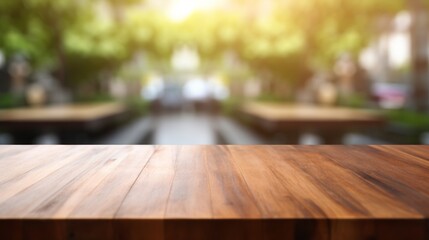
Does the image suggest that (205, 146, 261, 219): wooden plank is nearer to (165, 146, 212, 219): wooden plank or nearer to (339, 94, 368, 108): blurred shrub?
(165, 146, 212, 219): wooden plank

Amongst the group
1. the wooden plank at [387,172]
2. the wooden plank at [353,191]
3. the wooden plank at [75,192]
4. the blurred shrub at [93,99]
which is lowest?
the blurred shrub at [93,99]

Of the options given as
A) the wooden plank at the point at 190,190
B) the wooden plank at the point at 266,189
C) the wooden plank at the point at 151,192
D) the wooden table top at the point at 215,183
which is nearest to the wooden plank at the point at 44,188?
the wooden table top at the point at 215,183

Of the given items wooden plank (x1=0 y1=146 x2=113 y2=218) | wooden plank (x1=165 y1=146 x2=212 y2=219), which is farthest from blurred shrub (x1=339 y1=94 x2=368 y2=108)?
wooden plank (x1=0 y1=146 x2=113 y2=218)

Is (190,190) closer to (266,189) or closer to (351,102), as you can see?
(266,189)

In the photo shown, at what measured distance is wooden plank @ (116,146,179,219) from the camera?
3.96ft

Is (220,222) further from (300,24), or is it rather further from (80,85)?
(80,85)

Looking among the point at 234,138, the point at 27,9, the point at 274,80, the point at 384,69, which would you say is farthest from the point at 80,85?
the point at 384,69

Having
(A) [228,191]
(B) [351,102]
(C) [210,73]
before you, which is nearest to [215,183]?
(A) [228,191]

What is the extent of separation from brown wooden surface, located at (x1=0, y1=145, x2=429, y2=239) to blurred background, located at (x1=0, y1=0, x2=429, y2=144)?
3.68m

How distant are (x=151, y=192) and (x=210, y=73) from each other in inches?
1028

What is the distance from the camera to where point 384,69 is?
112ft

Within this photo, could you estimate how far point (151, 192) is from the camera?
140 cm

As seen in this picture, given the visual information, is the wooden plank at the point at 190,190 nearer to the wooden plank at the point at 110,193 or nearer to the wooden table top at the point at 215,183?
the wooden table top at the point at 215,183

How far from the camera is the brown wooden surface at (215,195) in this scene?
1.17 metres
